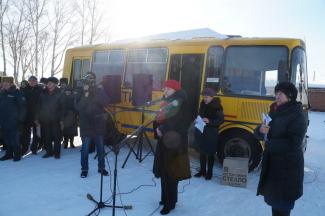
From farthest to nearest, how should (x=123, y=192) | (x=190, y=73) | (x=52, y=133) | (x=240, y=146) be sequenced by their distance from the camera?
(x=52, y=133) < (x=190, y=73) < (x=240, y=146) < (x=123, y=192)

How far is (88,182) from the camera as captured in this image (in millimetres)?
5969

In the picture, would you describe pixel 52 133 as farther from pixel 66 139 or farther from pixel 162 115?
pixel 162 115

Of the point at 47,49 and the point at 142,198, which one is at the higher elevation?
the point at 47,49

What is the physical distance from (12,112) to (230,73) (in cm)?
492

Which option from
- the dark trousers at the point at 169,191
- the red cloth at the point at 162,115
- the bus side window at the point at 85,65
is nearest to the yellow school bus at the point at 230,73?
the bus side window at the point at 85,65

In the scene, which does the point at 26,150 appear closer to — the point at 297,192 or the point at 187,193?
the point at 187,193

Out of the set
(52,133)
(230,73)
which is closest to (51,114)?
(52,133)

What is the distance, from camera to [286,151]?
3.33 m

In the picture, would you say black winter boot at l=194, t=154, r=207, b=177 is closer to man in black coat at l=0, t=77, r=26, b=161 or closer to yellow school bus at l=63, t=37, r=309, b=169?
yellow school bus at l=63, t=37, r=309, b=169

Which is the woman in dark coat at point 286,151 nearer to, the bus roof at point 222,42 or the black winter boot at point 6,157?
the bus roof at point 222,42

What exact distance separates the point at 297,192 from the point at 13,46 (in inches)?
1159

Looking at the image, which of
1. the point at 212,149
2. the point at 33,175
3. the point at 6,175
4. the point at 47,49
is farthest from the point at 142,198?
the point at 47,49

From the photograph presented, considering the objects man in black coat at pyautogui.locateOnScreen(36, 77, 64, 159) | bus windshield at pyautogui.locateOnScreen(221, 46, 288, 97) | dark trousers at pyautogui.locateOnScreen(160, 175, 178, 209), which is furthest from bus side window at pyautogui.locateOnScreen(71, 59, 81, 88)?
dark trousers at pyautogui.locateOnScreen(160, 175, 178, 209)

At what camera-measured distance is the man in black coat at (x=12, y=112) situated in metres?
7.12
